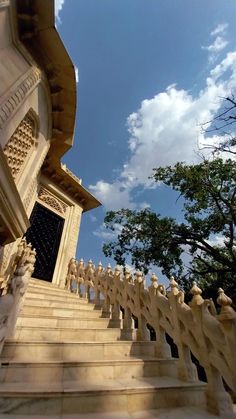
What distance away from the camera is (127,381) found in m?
3.19

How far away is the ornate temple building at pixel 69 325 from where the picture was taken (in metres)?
2.71

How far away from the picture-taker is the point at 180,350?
12.1 ft

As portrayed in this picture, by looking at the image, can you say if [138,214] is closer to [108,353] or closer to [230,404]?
[108,353]

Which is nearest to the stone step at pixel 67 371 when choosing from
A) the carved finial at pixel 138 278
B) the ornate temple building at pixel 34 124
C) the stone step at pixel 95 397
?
the stone step at pixel 95 397

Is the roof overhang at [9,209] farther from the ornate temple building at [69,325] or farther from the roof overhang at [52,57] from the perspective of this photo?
the roof overhang at [52,57]

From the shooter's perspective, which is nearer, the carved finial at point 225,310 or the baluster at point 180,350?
the carved finial at point 225,310

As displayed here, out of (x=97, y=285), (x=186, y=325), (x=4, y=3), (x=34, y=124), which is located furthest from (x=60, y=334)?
(x=4, y=3)

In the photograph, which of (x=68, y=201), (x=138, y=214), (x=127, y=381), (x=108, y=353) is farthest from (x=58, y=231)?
(x=127, y=381)

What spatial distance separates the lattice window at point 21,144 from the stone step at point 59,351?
433 cm

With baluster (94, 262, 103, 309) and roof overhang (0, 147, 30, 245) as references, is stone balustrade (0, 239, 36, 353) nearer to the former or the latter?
roof overhang (0, 147, 30, 245)

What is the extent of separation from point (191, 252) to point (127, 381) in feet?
40.3

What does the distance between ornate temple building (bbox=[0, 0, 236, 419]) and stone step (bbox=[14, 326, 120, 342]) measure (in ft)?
0.06

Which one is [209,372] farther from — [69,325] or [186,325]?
[69,325]

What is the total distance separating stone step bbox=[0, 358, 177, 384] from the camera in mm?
3123
